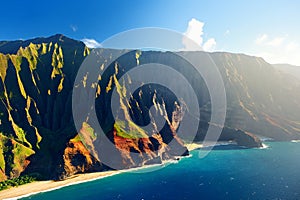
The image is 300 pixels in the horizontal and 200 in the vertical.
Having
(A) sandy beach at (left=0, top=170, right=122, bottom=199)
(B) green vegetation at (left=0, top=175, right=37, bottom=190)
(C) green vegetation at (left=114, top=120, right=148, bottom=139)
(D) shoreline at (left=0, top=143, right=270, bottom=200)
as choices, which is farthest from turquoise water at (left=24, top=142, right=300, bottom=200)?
(C) green vegetation at (left=114, top=120, right=148, bottom=139)

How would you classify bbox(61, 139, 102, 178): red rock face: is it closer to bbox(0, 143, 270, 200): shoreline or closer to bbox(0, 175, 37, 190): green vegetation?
bbox(0, 143, 270, 200): shoreline

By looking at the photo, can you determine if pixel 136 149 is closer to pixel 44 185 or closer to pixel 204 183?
pixel 204 183

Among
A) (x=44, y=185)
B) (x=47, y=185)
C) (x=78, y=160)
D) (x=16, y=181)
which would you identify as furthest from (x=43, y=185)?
(x=78, y=160)

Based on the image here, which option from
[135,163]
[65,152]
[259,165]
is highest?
[65,152]

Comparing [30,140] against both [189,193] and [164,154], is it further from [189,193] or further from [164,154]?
[189,193]

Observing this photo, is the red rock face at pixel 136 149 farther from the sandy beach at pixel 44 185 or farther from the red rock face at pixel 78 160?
the red rock face at pixel 78 160

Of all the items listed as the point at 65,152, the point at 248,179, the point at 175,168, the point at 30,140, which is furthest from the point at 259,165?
the point at 30,140

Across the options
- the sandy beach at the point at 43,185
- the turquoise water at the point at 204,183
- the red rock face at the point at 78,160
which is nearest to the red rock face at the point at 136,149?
the sandy beach at the point at 43,185
